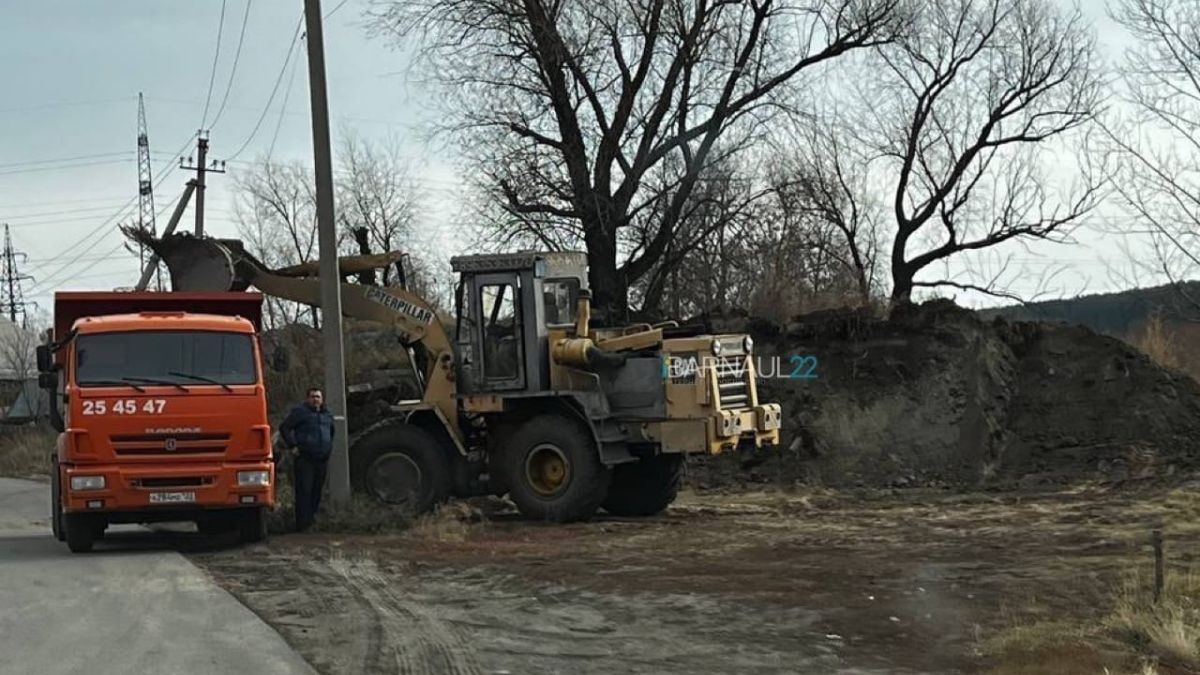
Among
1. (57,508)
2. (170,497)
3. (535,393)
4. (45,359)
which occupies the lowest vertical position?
(57,508)

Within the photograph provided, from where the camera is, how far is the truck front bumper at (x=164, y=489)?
14.1 meters

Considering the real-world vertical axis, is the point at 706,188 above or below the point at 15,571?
above

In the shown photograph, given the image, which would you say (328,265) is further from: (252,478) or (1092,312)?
(1092,312)

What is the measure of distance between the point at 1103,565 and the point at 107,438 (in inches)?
401

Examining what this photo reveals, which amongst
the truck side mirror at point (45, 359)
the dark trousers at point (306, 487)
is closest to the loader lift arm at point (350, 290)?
the dark trousers at point (306, 487)

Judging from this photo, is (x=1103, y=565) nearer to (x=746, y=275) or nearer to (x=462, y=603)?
(x=462, y=603)

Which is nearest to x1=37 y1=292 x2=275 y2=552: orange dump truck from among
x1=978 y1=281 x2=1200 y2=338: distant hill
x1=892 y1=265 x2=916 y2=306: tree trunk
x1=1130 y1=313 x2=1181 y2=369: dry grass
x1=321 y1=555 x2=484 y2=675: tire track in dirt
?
x1=321 y1=555 x2=484 y2=675: tire track in dirt

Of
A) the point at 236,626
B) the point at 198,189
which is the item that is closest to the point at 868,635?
the point at 236,626

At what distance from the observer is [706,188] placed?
99.2 feet

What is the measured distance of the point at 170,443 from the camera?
1446 centimetres

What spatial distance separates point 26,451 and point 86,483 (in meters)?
31.6

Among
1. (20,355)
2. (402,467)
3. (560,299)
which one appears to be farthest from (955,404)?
(20,355)

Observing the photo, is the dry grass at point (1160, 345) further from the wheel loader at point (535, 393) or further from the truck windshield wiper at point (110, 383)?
the truck windshield wiper at point (110, 383)

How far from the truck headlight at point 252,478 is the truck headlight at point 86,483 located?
4.70 ft
